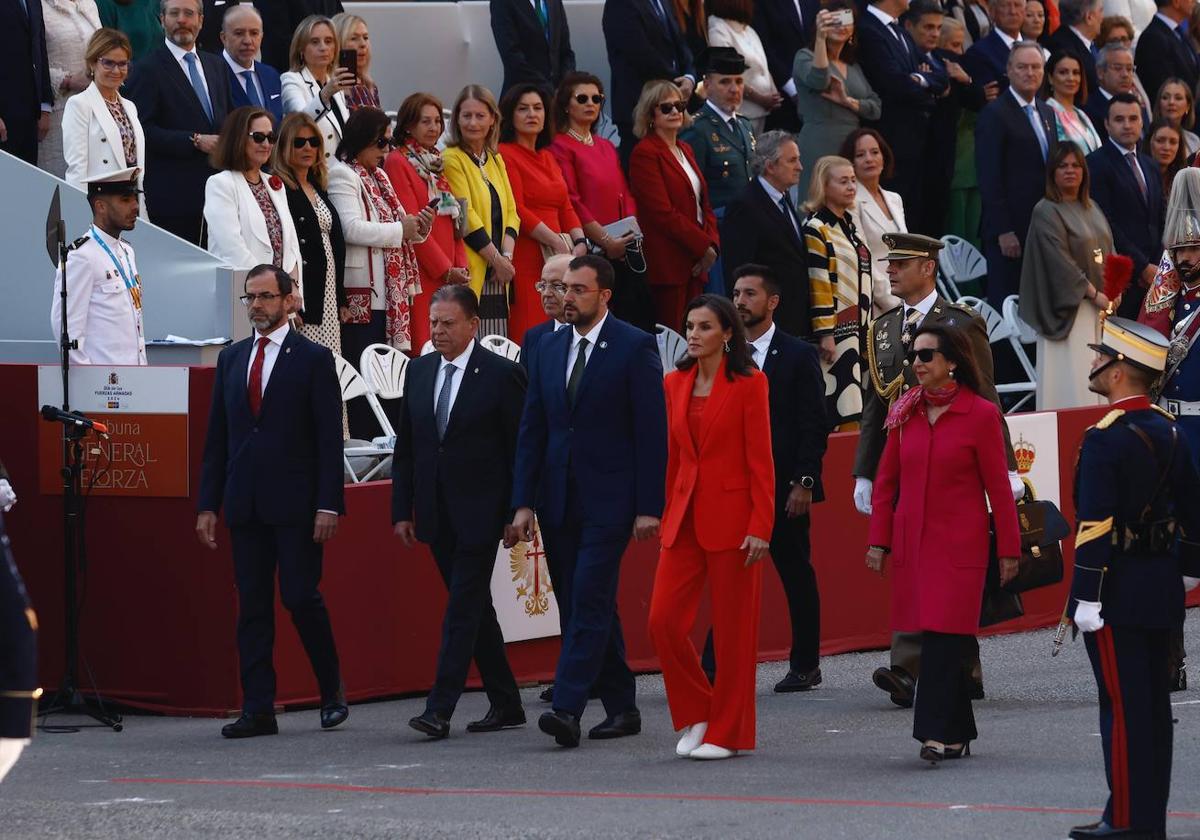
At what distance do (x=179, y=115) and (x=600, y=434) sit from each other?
458cm

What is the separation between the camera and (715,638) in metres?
9.24

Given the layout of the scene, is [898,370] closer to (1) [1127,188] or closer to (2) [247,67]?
(2) [247,67]

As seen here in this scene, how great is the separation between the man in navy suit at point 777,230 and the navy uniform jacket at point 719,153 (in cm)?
132

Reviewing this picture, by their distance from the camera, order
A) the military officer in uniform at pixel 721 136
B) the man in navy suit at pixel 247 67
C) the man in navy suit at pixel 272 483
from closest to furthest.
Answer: the man in navy suit at pixel 272 483 → the man in navy suit at pixel 247 67 → the military officer in uniform at pixel 721 136

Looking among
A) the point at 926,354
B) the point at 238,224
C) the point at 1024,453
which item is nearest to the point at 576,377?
the point at 926,354

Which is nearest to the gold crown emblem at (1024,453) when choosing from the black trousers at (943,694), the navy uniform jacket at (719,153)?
the navy uniform jacket at (719,153)

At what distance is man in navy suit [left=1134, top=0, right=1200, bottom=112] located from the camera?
64.4ft

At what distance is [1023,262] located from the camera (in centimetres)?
1603

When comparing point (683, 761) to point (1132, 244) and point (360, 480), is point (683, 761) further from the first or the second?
point (1132, 244)

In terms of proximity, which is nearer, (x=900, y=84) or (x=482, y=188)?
(x=482, y=188)

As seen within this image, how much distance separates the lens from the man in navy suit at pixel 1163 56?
773 inches

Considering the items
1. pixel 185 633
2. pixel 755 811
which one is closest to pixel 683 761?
pixel 755 811

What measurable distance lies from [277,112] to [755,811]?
23.2ft

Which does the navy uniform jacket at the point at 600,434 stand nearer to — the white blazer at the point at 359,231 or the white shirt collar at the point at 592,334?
the white shirt collar at the point at 592,334
